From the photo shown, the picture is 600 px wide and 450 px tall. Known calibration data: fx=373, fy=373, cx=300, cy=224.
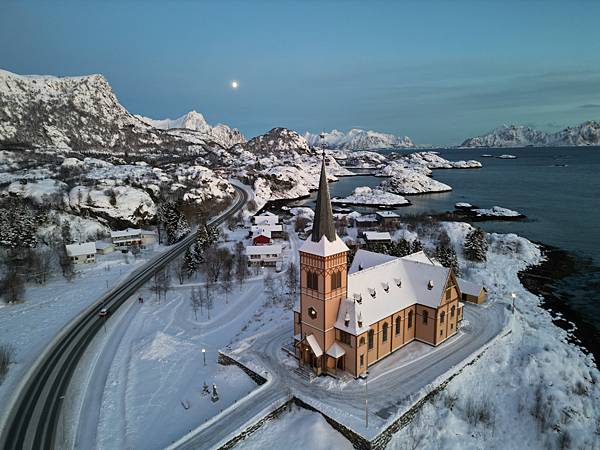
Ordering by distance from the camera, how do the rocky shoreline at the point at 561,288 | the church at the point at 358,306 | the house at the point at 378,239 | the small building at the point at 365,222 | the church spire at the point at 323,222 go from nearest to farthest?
the church spire at the point at 323,222, the church at the point at 358,306, the rocky shoreline at the point at 561,288, the house at the point at 378,239, the small building at the point at 365,222

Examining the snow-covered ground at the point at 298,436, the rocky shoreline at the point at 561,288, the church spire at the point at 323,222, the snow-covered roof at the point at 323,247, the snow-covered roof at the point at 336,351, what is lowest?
the rocky shoreline at the point at 561,288

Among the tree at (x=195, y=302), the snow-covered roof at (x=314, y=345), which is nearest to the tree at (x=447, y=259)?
the snow-covered roof at (x=314, y=345)

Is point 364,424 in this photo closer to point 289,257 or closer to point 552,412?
point 552,412

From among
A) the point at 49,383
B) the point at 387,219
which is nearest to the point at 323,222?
the point at 49,383

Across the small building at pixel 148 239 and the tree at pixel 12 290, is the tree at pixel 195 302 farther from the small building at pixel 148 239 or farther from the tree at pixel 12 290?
the small building at pixel 148 239

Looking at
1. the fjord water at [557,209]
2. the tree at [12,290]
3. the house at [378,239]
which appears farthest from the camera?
the house at [378,239]

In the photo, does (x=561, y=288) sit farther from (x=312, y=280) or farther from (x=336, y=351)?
(x=312, y=280)
